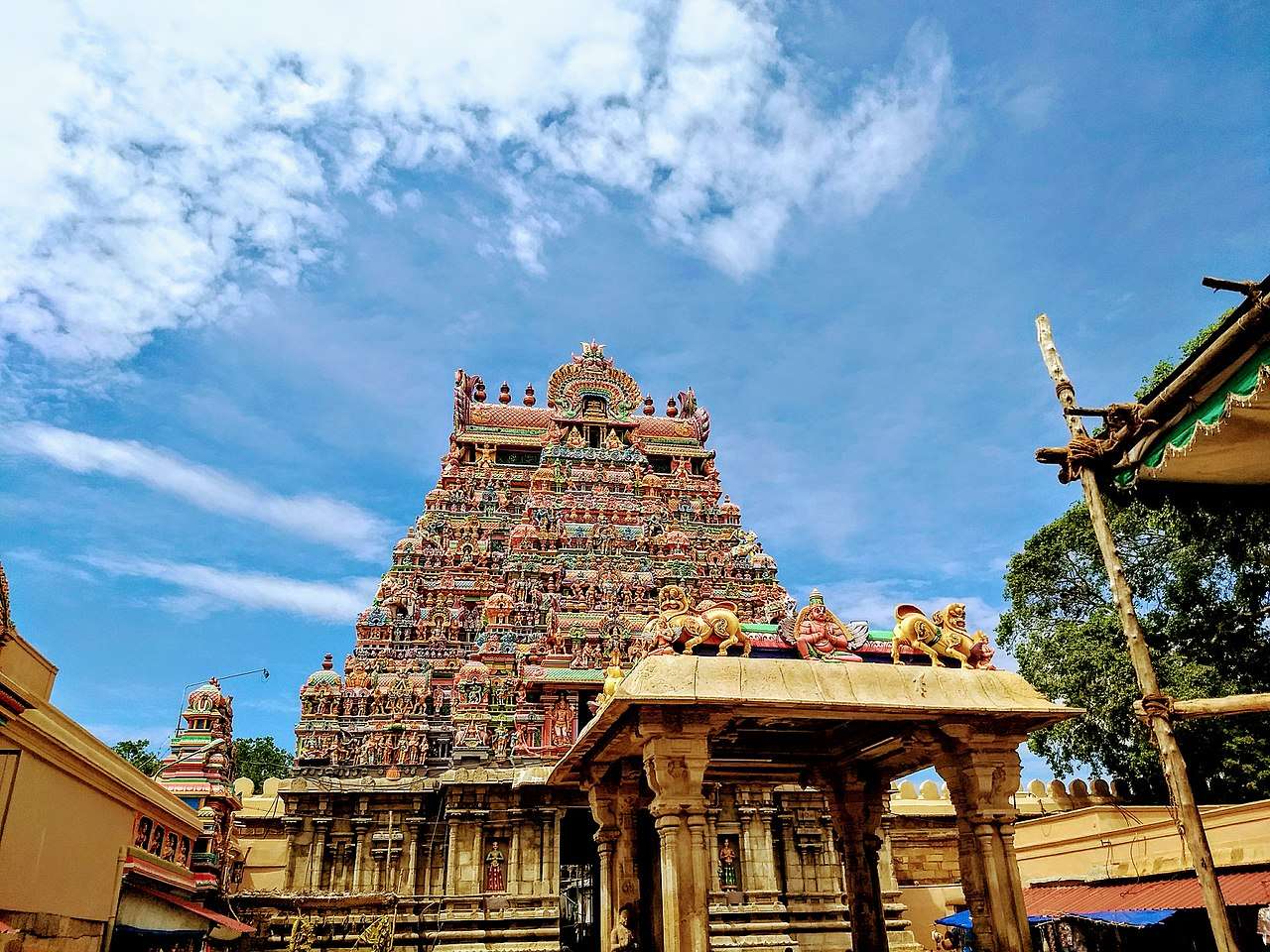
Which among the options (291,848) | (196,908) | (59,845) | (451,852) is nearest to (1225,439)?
(59,845)

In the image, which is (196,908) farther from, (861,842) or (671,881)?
(861,842)

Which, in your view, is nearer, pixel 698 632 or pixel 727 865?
pixel 698 632

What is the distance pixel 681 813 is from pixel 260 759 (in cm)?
6381

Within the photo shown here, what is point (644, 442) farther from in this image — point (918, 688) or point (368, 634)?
point (918, 688)

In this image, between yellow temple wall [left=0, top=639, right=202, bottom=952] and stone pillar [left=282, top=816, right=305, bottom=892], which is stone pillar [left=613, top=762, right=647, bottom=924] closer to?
yellow temple wall [left=0, top=639, right=202, bottom=952]

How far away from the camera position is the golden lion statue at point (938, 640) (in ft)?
33.0

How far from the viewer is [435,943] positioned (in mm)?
21188

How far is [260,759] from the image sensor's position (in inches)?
2484

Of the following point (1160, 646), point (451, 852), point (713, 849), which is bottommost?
point (713, 849)

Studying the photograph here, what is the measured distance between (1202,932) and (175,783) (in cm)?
2133

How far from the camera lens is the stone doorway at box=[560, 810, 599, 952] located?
2350cm

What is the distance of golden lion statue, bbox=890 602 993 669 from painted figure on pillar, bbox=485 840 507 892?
53.0 ft

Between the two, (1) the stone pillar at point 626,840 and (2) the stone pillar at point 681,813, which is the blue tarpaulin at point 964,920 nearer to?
(1) the stone pillar at point 626,840

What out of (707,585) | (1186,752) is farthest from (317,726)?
(1186,752)
